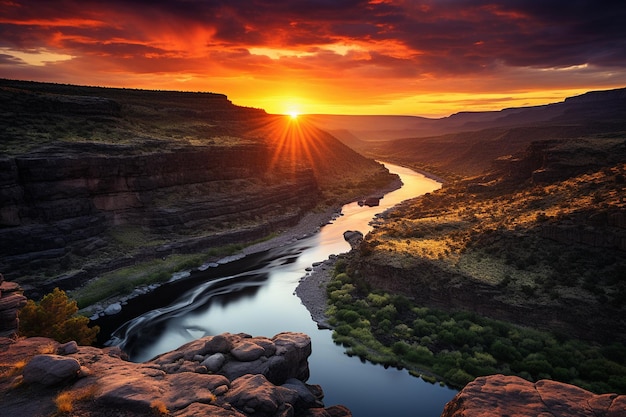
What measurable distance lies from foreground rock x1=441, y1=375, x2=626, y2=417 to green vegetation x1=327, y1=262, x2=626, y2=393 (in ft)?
43.8

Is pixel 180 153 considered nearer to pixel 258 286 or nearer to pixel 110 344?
pixel 258 286

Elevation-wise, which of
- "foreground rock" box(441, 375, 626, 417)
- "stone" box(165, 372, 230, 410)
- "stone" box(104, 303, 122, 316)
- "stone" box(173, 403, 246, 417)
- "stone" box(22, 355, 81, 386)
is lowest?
"stone" box(104, 303, 122, 316)

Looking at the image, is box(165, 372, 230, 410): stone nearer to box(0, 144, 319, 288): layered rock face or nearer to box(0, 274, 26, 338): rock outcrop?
box(0, 274, 26, 338): rock outcrop

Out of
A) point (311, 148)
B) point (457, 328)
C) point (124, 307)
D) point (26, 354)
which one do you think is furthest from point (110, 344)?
point (311, 148)

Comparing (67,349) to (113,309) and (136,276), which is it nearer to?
(113,309)

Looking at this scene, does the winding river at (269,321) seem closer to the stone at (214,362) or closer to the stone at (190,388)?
the stone at (214,362)

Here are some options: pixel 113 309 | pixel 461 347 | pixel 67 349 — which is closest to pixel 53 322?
pixel 67 349

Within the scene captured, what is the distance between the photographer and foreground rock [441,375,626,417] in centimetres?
1617

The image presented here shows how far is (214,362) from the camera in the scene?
23.9 meters

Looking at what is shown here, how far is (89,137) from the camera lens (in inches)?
2594

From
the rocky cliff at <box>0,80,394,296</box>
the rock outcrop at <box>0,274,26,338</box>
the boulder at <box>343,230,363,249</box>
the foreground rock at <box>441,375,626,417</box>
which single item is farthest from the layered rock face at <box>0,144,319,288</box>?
the foreground rock at <box>441,375,626,417</box>

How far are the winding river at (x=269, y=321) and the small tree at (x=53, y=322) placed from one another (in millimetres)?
Answer: 6628

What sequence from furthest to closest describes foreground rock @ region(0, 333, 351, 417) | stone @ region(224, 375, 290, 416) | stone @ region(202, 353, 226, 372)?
stone @ region(202, 353, 226, 372), stone @ region(224, 375, 290, 416), foreground rock @ region(0, 333, 351, 417)

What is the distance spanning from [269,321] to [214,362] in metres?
19.5
